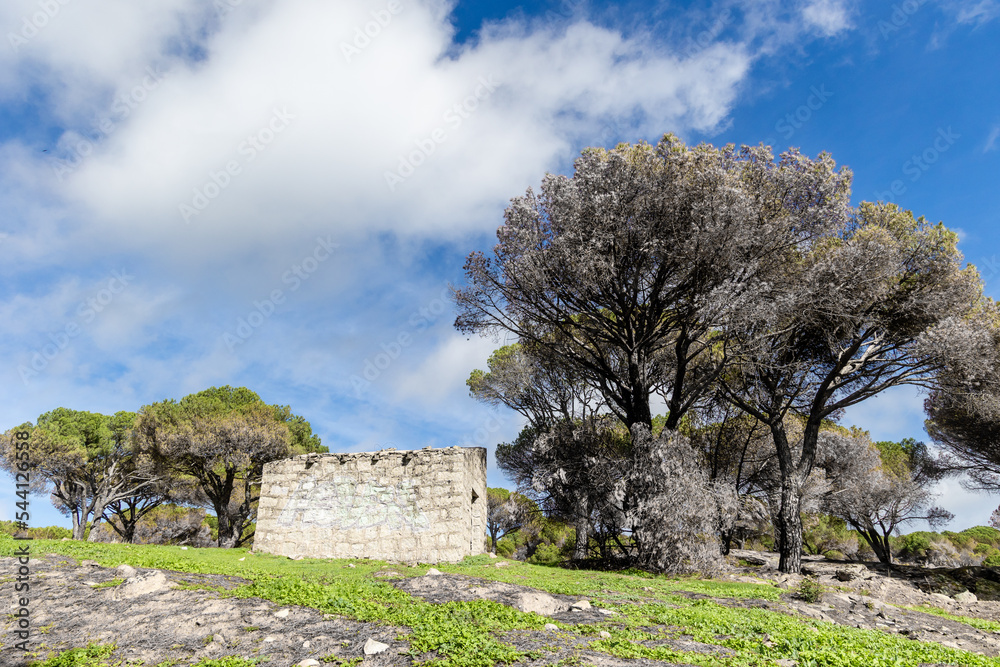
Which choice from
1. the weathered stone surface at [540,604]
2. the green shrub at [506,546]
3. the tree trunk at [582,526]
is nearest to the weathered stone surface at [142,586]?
the weathered stone surface at [540,604]

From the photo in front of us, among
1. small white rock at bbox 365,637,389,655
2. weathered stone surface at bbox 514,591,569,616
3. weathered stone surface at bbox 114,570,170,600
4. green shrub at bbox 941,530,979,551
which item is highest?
weathered stone surface at bbox 114,570,170,600

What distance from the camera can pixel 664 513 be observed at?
1318 cm

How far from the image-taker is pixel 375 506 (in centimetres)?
1410

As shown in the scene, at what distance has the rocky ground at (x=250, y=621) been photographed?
460cm

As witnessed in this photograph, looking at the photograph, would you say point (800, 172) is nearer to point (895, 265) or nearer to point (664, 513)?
point (895, 265)

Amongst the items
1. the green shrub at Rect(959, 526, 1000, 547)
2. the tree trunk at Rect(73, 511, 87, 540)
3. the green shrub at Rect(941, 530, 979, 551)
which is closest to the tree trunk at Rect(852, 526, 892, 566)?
the green shrub at Rect(941, 530, 979, 551)

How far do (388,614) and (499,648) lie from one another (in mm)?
1635

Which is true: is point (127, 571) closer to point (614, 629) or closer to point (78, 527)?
point (614, 629)

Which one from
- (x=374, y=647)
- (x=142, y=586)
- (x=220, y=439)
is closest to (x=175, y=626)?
(x=142, y=586)

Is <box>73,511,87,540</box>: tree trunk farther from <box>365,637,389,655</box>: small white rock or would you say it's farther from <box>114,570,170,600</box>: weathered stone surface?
<box>365,637,389,655</box>: small white rock

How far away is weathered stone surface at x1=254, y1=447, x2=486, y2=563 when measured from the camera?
13602mm

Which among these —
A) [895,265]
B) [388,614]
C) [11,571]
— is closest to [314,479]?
[11,571]

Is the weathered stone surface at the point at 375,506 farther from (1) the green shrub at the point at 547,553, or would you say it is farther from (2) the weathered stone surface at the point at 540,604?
(1) the green shrub at the point at 547,553

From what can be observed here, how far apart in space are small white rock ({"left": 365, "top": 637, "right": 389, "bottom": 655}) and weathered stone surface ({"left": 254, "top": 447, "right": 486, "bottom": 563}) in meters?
8.96
